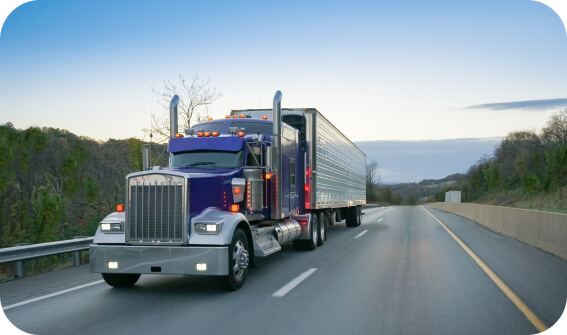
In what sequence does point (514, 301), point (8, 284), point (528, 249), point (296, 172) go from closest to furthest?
point (514, 301) → point (8, 284) → point (296, 172) → point (528, 249)

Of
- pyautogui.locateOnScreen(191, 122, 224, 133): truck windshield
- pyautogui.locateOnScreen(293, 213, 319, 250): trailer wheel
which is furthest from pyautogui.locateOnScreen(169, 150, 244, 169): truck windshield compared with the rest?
pyautogui.locateOnScreen(293, 213, 319, 250): trailer wheel

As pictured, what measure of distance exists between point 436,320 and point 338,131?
504 inches

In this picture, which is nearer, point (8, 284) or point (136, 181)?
point (136, 181)

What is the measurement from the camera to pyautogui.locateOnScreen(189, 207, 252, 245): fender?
25.4ft

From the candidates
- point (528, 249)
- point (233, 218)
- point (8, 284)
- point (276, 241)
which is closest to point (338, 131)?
point (528, 249)

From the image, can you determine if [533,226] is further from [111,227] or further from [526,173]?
[526,173]

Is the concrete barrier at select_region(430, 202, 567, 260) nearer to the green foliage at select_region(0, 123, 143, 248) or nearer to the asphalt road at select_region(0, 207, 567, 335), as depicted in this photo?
the asphalt road at select_region(0, 207, 567, 335)

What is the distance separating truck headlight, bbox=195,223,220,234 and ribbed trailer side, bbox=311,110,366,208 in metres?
6.65

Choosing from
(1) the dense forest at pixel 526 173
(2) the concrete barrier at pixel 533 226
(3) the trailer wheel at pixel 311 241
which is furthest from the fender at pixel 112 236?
(1) the dense forest at pixel 526 173

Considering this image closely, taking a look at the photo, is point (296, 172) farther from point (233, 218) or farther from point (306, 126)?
point (233, 218)

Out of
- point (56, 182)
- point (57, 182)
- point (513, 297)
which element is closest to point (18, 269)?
point (513, 297)

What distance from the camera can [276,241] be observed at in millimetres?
10602

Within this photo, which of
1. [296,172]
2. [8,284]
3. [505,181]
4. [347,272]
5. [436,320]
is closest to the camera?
[436,320]

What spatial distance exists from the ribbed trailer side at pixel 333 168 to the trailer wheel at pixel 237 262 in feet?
19.3
